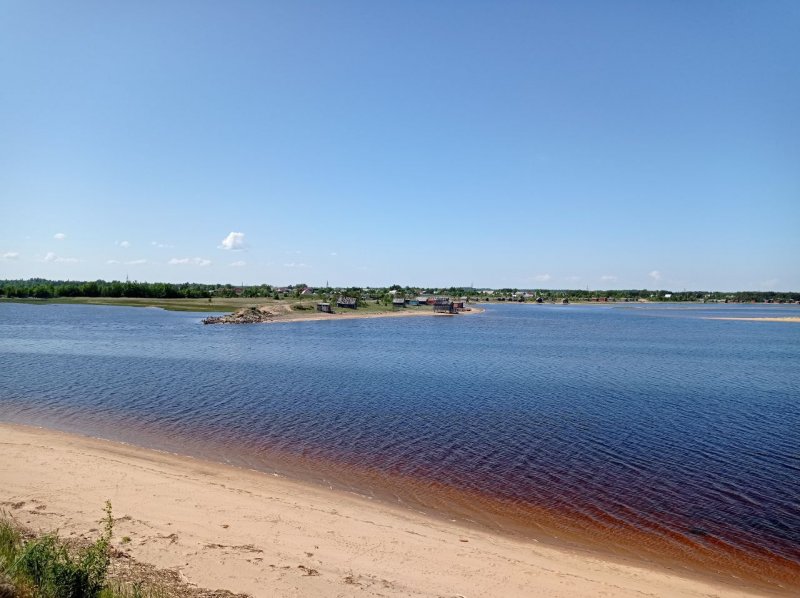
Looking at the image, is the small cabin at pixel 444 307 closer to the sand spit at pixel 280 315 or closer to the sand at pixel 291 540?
the sand spit at pixel 280 315

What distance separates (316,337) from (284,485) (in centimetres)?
5888

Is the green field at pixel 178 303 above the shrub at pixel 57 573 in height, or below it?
above

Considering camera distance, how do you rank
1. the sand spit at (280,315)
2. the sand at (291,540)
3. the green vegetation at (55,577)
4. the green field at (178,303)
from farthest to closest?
the green field at (178,303), the sand spit at (280,315), the sand at (291,540), the green vegetation at (55,577)

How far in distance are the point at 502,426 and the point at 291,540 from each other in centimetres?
1602

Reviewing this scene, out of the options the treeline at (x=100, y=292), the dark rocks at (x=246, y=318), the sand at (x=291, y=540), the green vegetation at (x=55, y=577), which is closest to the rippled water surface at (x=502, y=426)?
the sand at (x=291, y=540)

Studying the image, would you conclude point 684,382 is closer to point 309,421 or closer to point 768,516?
point 768,516

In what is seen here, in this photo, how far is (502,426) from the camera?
2652cm

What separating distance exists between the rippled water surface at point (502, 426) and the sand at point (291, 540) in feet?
6.43

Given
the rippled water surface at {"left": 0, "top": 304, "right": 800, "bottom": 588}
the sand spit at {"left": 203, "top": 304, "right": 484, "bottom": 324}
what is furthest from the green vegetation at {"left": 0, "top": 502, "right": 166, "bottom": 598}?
the sand spit at {"left": 203, "top": 304, "right": 484, "bottom": 324}

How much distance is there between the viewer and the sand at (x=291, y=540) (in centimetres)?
1064

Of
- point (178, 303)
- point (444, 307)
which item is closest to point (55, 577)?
point (444, 307)

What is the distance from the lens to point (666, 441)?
80.4ft

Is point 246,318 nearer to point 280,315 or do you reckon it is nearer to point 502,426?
point 280,315

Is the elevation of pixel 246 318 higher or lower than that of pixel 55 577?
lower
